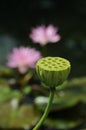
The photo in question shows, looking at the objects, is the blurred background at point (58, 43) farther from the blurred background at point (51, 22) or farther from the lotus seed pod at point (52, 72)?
the lotus seed pod at point (52, 72)

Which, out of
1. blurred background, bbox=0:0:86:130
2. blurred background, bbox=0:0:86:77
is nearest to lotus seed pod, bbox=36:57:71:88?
blurred background, bbox=0:0:86:130

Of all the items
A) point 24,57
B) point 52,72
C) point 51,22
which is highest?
Answer: point 52,72

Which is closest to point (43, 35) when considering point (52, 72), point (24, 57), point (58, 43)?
point (24, 57)

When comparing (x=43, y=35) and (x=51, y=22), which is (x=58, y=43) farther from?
(x=43, y=35)

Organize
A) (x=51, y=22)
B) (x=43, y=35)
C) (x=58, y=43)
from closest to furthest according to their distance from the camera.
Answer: (x=43, y=35)
(x=58, y=43)
(x=51, y=22)

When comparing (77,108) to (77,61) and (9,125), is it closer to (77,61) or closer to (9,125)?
(9,125)

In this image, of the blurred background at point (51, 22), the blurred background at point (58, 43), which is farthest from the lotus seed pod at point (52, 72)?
the blurred background at point (51, 22)
